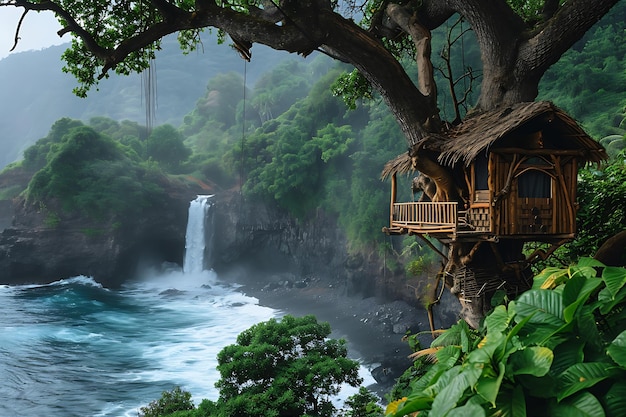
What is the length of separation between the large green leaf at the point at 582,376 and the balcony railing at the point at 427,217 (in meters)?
2.89

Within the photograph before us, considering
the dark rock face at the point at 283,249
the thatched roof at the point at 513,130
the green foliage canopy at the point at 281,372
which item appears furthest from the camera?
the dark rock face at the point at 283,249

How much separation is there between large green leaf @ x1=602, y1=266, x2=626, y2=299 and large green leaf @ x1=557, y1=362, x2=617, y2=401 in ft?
1.24

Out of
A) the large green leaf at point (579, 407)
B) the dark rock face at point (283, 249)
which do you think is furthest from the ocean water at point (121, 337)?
the large green leaf at point (579, 407)

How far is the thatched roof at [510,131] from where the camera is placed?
14.6ft

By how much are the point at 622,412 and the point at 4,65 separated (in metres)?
106

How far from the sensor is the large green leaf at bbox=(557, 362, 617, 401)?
188 cm

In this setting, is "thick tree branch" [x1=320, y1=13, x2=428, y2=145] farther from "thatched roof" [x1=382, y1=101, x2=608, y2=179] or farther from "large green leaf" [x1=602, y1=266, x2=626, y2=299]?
"large green leaf" [x1=602, y1=266, x2=626, y2=299]

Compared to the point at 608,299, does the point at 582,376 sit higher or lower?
lower

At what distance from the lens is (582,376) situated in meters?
1.94

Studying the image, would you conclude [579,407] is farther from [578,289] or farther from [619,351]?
[578,289]

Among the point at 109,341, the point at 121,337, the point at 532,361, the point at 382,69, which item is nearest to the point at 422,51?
the point at 382,69

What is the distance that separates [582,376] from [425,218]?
11.1 feet

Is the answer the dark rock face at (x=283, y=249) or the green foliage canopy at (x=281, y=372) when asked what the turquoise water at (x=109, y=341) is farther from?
the green foliage canopy at (x=281, y=372)

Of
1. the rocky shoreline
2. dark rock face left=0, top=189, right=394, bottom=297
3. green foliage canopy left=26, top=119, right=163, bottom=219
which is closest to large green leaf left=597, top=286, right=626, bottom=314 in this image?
the rocky shoreline
